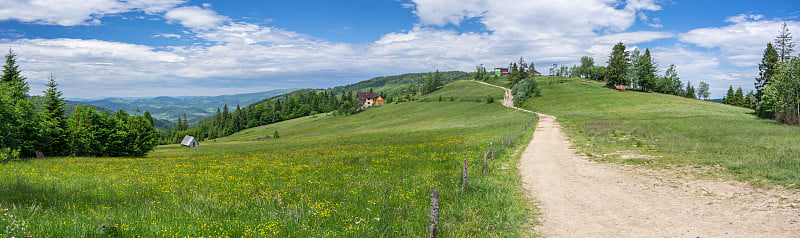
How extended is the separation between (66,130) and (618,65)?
429ft

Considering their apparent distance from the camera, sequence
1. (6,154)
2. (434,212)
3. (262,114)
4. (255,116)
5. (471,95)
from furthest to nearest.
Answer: (255,116) → (262,114) → (471,95) → (6,154) → (434,212)

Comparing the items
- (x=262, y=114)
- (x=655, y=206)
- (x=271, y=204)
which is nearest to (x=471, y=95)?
(x=262, y=114)

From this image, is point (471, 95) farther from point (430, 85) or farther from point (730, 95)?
point (730, 95)

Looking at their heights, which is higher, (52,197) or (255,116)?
(52,197)

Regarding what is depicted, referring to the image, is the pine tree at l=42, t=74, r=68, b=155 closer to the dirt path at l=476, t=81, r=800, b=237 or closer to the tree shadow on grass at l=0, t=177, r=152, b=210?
the tree shadow on grass at l=0, t=177, r=152, b=210

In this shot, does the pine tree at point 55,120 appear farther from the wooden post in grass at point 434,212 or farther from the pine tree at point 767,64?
the pine tree at point 767,64

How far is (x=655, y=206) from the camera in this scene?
10633 mm

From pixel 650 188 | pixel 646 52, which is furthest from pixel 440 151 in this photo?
pixel 646 52

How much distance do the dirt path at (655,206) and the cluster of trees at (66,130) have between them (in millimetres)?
36482

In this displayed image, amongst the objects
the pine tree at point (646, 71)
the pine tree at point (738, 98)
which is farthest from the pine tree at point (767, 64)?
the pine tree at point (738, 98)

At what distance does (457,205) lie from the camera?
1002cm

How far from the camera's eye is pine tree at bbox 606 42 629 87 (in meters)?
108

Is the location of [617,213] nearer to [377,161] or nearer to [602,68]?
[377,161]

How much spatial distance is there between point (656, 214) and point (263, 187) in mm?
12919
